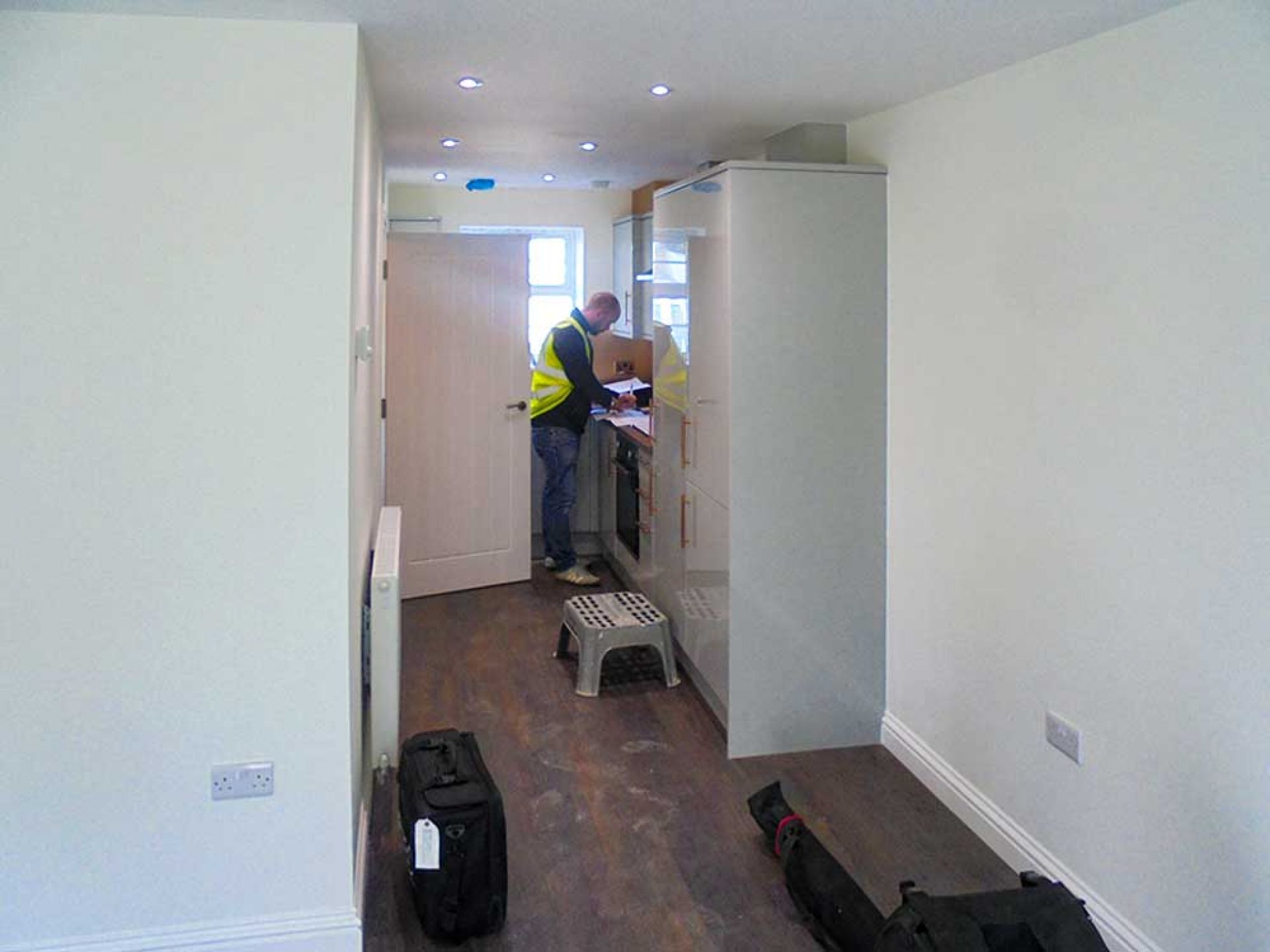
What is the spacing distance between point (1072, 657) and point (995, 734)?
18.6 inches

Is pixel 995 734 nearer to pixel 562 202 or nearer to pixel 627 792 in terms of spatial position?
pixel 627 792

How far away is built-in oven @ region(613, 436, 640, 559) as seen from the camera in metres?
5.30

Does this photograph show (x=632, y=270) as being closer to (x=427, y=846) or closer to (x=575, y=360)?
(x=575, y=360)

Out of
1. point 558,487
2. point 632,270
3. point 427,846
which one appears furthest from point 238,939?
point 632,270

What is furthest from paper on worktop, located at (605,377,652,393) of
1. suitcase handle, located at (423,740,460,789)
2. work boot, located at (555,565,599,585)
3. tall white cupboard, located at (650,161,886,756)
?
suitcase handle, located at (423,740,460,789)

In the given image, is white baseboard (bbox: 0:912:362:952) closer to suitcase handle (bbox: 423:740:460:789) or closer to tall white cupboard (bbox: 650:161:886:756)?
suitcase handle (bbox: 423:740:460:789)

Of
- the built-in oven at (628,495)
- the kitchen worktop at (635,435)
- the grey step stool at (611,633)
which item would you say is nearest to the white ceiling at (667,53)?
the kitchen worktop at (635,435)

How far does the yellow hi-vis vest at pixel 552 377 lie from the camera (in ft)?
18.6

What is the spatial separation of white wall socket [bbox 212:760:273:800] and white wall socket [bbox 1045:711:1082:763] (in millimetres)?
1965

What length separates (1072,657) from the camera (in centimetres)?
261

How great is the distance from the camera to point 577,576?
5727 mm

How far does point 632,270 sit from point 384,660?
382 cm

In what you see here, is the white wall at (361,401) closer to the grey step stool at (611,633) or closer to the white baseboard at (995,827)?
the grey step stool at (611,633)

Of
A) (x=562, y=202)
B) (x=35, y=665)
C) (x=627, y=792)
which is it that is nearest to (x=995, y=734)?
(x=627, y=792)
